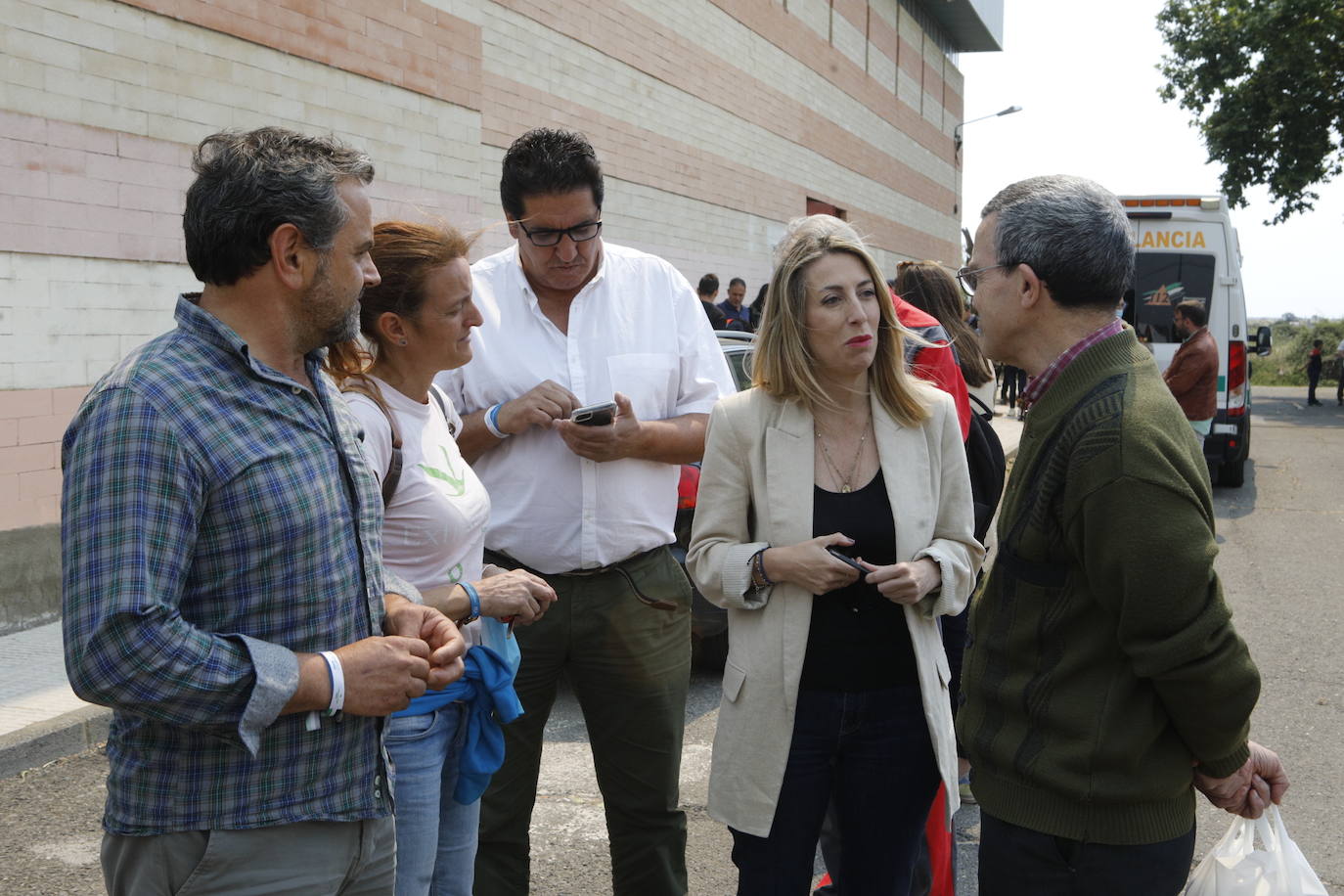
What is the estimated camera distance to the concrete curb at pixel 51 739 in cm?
488

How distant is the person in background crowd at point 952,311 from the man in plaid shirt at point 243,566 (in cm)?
332

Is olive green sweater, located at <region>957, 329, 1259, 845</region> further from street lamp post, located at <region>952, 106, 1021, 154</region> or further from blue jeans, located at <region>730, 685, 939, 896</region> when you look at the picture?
street lamp post, located at <region>952, 106, 1021, 154</region>

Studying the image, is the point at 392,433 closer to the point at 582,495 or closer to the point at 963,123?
the point at 582,495

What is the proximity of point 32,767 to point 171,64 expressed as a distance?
4.91 metres

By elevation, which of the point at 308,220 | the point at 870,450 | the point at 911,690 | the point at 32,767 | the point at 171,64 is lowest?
the point at 32,767

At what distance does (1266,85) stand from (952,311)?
94.8ft

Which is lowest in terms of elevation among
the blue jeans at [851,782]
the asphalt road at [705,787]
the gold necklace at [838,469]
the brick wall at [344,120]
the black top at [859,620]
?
the asphalt road at [705,787]

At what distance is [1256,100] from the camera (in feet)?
96.4

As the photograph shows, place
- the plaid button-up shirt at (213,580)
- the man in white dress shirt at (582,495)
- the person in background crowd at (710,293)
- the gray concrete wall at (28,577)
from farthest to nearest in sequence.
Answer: the person in background crowd at (710,293), the gray concrete wall at (28,577), the man in white dress shirt at (582,495), the plaid button-up shirt at (213,580)

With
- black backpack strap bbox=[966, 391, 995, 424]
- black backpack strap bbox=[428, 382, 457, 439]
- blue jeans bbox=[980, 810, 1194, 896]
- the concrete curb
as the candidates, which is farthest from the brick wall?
black backpack strap bbox=[966, 391, 995, 424]

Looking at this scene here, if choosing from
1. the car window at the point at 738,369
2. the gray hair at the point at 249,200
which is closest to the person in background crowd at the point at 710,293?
the car window at the point at 738,369

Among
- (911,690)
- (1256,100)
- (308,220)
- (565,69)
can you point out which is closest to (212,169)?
(308,220)

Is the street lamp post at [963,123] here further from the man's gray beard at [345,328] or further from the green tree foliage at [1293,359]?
the man's gray beard at [345,328]

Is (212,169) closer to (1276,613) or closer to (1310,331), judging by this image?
(1276,613)
